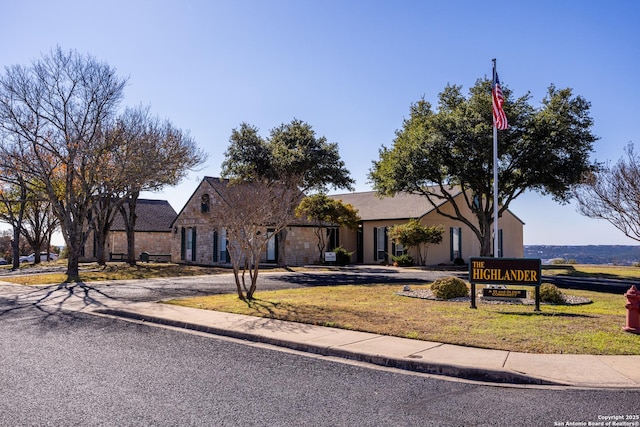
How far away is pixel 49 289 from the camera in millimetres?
19109

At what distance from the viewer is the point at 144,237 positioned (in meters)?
45.9

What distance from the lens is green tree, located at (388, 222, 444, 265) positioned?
31.7 meters

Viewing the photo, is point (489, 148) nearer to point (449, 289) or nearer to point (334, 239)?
point (449, 289)

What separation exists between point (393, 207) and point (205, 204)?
13027mm

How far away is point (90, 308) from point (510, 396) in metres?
11.1

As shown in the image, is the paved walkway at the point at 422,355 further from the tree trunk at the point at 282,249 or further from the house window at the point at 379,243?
the house window at the point at 379,243

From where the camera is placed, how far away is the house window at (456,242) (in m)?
36.2

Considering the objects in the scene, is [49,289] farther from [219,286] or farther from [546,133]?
[546,133]

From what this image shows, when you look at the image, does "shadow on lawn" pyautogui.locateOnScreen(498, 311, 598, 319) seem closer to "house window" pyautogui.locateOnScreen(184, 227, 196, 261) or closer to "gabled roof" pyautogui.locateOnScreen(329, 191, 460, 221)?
"gabled roof" pyautogui.locateOnScreen(329, 191, 460, 221)

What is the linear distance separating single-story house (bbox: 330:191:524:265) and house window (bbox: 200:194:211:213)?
386 inches

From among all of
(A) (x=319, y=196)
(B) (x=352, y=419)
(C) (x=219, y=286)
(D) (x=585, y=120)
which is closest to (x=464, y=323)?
(B) (x=352, y=419)

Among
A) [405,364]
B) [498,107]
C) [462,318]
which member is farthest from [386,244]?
[405,364]

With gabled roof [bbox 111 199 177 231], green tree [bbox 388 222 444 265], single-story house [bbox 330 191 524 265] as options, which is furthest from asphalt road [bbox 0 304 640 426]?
gabled roof [bbox 111 199 177 231]

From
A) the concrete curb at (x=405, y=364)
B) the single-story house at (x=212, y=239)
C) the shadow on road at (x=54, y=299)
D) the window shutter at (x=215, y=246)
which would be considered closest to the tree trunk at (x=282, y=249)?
the single-story house at (x=212, y=239)
